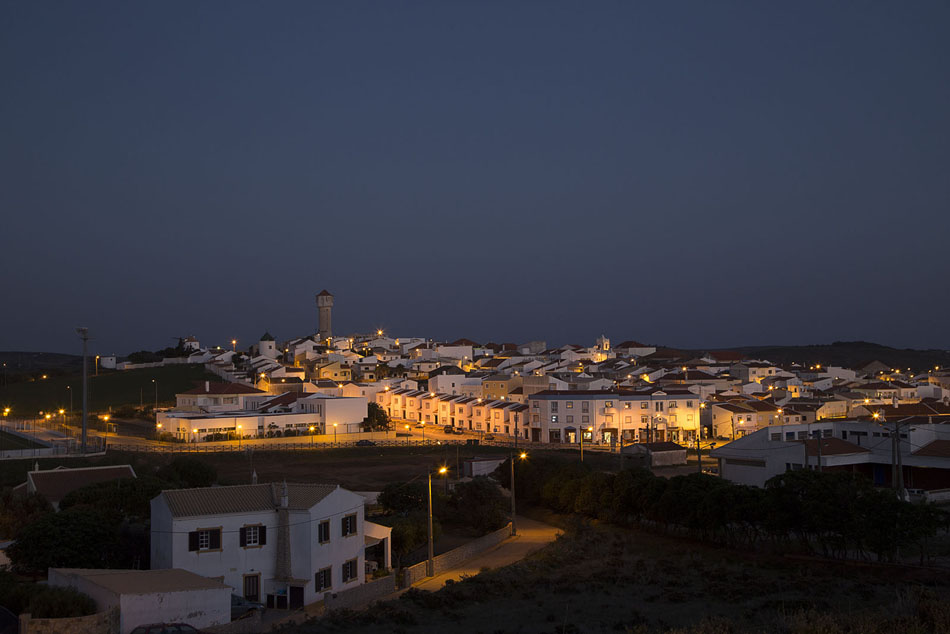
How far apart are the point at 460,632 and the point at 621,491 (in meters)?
15.9

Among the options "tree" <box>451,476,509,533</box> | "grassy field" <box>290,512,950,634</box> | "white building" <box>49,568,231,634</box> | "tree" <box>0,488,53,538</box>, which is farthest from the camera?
"tree" <box>451,476,509,533</box>

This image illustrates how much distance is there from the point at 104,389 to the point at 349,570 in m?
66.7

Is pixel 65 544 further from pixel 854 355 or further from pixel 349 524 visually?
pixel 854 355

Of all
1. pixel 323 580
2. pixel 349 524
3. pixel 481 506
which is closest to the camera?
pixel 323 580

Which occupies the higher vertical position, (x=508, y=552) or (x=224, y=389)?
(x=224, y=389)

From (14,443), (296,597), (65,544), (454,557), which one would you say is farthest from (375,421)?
(296,597)

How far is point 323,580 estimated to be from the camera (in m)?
21.5

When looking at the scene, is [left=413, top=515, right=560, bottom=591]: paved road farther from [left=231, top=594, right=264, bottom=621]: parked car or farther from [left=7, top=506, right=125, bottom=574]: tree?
[left=7, top=506, right=125, bottom=574]: tree

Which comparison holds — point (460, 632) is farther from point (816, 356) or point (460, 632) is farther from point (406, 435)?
point (816, 356)

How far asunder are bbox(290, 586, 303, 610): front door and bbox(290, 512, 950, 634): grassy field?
2919mm

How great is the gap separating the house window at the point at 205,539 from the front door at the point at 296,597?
217 centimetres

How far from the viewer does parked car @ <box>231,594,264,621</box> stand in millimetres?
19125

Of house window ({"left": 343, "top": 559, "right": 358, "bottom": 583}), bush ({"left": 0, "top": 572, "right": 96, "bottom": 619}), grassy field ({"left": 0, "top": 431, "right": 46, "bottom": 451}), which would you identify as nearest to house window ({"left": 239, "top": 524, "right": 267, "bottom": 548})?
house window ({"left": 343, "top": 559, "right": 358, "bottom": 583})

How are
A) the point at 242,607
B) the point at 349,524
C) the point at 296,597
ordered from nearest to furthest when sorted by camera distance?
the point at 242,607 → the point at 296,597 → the point at 349,524
